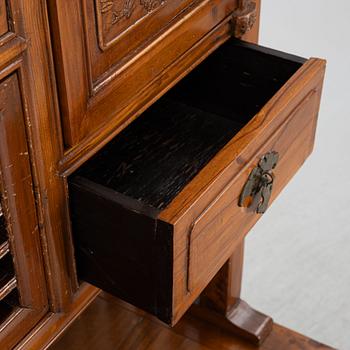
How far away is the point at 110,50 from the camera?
0.80 metres

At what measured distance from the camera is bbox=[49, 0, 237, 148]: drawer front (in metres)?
0.74

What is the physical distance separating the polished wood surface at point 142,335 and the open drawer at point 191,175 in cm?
38

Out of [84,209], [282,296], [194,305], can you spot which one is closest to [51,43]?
[84,209]

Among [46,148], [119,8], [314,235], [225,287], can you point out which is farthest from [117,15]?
[314,235]

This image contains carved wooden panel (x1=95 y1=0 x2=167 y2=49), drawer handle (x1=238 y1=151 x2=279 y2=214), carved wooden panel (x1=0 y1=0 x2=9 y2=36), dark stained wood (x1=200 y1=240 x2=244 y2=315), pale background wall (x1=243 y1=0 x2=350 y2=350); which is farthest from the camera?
pale background wall (x1=243 y1=0 x2=350 y2=350)

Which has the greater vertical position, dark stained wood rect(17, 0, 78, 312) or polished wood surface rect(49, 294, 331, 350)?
dark stained wood rect(17, 0, 78, 312)

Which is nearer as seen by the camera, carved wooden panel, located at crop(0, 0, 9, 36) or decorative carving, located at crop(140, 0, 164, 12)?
carved wooden panel, located at crop(0, 0, 9, 36)

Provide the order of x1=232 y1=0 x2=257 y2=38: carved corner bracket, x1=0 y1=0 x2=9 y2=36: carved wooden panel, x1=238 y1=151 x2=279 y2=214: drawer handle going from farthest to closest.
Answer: x1=232 y1=0 x2=257 y2=38: carved corner bracket, x1=238 y1=151 x2=279 y2=214: drawer handle, x1=0 y1=0 x2=9 y2=36: carved wooden panel

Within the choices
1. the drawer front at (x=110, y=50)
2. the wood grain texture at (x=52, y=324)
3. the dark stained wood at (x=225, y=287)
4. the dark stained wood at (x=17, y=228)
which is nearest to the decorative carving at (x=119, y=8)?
the drawer front at (x=110, y=50)

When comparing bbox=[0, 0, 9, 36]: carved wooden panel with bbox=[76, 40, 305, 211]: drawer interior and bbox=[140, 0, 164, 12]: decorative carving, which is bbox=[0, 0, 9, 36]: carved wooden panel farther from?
bbox=[76, 40, 305, 211]: drawer interior

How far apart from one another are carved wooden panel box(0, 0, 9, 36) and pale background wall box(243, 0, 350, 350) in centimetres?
100

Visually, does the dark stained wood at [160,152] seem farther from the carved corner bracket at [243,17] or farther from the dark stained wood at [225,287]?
the dark stained wood at [225,287]

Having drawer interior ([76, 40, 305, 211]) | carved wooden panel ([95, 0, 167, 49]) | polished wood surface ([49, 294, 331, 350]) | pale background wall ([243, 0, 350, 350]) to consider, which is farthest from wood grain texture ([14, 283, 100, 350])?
pale background wall ([243, 0, 350, 350])

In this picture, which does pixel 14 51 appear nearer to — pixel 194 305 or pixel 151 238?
pixel 151 238
